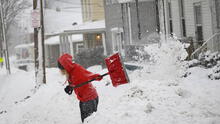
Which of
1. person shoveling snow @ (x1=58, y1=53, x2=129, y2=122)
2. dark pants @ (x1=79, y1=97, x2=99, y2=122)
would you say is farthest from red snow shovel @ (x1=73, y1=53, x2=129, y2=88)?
dark pants @ (x1=79, y1=97, x2=99, y2=122)

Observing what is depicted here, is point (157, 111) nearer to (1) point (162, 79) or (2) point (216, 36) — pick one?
(1) point (162, 79)

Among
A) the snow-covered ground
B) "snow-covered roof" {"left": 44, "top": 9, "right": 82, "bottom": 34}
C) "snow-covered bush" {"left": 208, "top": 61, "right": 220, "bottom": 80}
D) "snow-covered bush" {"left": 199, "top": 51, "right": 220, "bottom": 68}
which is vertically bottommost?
the snow-covered ground

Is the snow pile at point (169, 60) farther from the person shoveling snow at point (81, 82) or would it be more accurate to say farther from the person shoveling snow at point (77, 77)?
the person shoveling snow at point (77, 77)

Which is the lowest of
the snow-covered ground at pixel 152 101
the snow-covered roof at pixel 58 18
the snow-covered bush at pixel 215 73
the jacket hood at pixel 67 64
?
the snow-covered ground at pixel 152 101

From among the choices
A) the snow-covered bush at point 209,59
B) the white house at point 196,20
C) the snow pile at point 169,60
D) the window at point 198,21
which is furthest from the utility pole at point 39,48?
the snow-covered bush at point 209,59

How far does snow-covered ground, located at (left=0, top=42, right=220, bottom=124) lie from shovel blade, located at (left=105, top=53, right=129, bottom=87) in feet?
2.02

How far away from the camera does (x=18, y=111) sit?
1279cm

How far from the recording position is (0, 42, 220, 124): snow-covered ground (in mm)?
8375

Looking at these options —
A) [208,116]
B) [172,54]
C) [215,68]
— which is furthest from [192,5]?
[208,116]

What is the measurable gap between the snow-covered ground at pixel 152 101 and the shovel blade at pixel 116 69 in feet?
2.02

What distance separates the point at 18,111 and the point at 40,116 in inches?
59.6

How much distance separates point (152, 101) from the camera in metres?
9.82

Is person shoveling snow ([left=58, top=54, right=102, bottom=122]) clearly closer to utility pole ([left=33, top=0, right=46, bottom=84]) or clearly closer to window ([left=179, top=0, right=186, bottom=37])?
utility pole ([left=33, top=0, right=46, bottom=84])

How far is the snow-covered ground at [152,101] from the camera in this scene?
838 centimetres
